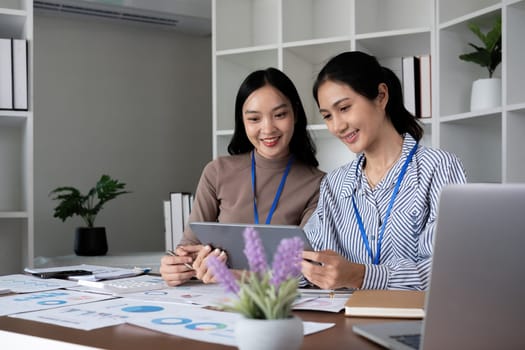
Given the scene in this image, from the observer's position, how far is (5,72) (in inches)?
119

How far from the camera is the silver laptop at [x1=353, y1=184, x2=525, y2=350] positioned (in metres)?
0.88

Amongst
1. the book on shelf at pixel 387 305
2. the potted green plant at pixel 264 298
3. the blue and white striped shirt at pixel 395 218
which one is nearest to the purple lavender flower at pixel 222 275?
the potted green plant at pixel 264 298

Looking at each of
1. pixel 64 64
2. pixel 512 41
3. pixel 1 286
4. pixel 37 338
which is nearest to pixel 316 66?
pixel 512 41

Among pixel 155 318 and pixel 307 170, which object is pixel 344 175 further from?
pixel 155 318

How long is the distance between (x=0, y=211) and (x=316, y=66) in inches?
68.2

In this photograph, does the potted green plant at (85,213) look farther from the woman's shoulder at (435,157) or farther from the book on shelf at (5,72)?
the woman's shoulder at (435,157)

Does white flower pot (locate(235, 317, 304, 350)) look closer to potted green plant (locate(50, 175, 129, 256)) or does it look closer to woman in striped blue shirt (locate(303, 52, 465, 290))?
woman in striped blue shirt (locate(303, 52, 465, 290))

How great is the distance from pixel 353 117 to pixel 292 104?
51 centimetres

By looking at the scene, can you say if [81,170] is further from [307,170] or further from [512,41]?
[512,41]

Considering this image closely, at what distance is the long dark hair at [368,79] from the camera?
1929 mm

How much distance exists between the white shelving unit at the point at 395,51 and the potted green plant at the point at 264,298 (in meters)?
1.95

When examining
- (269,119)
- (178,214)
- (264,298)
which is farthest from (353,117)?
(178,214)

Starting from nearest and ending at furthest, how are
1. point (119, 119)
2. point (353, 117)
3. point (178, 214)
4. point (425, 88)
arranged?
point (353, 117) < point (425, 88) < point (178, 214) < point (119, 119)

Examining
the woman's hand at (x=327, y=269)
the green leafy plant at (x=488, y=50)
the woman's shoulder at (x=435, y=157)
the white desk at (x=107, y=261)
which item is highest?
the green leafy plant at (x=488, y=50)
